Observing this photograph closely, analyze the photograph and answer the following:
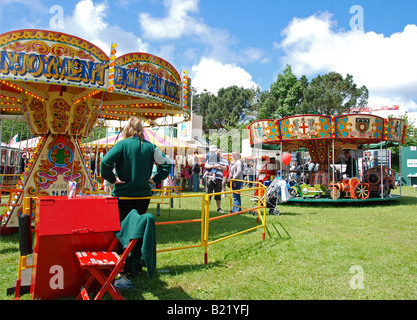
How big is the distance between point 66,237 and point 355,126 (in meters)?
11.4

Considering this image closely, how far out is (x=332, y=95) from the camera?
37188 millimetres

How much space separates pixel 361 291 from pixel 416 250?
2.55 metres

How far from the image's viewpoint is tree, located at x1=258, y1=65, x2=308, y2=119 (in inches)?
1469

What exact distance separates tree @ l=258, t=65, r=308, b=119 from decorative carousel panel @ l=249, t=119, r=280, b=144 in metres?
24.0

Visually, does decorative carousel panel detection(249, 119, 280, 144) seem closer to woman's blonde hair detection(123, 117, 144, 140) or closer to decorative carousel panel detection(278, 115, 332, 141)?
decorative carousel panel detection(278, 115, 332, 141)

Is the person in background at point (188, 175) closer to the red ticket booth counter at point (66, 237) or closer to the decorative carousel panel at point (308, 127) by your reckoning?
the decorative carousel panel at point (308, 127)

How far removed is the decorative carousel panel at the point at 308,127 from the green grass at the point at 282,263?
4.92m

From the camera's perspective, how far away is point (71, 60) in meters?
5.48

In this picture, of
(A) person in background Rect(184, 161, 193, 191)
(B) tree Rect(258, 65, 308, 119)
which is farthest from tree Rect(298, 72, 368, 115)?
(A) person in background Rect(184, 161, 193, 191)

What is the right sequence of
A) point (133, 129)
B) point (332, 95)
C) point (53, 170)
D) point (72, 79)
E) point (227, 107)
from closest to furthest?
point (133, 129) < point (72, 79) < point (53, 170) < point (332, 95) < point (227, 107)

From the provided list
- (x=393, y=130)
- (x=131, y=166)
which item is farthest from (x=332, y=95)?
(x=131, y=166)

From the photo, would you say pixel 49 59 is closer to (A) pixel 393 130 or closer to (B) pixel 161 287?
(B) pixel 161 287

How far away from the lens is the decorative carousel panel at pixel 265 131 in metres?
12.9

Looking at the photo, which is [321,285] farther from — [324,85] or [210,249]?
[324,85]
